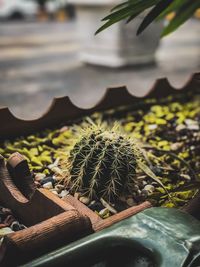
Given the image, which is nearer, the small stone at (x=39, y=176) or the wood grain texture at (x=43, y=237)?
the wood grain texture at (x=43, y=237)

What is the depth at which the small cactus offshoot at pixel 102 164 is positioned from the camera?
143 centimetres

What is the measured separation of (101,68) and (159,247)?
4.03 meters

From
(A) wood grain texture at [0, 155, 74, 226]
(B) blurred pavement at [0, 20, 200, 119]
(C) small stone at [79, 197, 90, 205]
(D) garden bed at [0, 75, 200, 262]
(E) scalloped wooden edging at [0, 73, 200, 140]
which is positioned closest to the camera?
(A) wood grain texture at [0, 155, 74, 226]

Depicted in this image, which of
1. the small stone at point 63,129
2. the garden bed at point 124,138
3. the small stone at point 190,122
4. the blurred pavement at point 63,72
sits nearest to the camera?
the garden bed at point 124,138

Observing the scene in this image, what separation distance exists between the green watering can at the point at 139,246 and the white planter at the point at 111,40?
388 cm

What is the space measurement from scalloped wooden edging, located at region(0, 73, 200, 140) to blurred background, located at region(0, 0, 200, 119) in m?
0.85

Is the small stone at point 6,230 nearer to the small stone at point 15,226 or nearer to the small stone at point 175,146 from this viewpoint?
the small stone at point 15,226

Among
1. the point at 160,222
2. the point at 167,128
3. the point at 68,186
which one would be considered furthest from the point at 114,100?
the point at 160,222

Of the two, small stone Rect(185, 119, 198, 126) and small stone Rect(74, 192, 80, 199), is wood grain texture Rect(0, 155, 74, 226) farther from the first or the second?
small stone Rect(185, 119, 198, 126)

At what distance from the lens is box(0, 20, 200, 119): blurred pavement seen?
355 cm

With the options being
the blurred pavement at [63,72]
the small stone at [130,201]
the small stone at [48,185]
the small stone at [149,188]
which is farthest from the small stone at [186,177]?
the blurred pavement at [63,72]

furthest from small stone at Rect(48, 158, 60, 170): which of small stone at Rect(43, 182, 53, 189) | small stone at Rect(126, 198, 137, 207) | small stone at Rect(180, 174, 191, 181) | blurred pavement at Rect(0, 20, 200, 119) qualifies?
blurred pavement at Rect(0, 20, 200, 119)

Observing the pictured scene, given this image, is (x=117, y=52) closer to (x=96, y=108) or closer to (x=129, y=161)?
(x=96, y=108)

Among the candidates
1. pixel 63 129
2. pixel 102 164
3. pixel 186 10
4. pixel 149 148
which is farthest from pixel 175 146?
pixel 186 10
